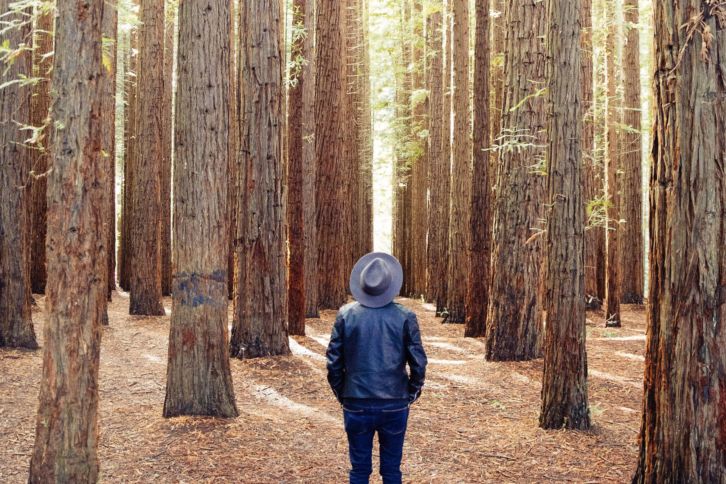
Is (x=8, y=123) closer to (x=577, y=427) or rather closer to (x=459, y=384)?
(x=459, y=384)

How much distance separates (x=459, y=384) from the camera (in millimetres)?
9836

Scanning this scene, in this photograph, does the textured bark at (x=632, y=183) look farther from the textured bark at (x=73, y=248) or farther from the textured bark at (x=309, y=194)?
the textured bark at (x=73, y=248)

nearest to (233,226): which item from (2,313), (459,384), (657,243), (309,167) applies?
(309,167)

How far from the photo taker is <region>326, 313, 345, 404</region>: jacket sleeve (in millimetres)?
4664

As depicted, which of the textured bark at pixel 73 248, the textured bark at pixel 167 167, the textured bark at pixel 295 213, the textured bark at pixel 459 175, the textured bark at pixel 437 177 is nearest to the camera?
the textured bark at pixel 73 248

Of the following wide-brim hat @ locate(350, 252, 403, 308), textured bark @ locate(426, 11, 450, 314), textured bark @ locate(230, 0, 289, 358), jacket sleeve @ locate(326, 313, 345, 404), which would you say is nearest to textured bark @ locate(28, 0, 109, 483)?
jacket sleeve @ locate(326, 313, 345, 404)

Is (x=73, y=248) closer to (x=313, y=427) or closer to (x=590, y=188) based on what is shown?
(x=313, y=427)

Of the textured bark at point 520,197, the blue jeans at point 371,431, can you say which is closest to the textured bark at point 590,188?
the textured bark at point 520,197

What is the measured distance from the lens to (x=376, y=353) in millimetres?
4621

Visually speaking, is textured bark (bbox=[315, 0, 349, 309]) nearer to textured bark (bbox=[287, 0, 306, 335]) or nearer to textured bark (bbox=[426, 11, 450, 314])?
textured bark (bbox=[287, 0, 306, 335])

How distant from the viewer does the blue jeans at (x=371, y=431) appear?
4598 millimetres

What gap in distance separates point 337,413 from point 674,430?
4454 millimetres

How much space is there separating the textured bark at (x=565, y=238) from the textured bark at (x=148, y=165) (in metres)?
10.4

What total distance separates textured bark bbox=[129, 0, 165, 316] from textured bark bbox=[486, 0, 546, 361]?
27.1ft
